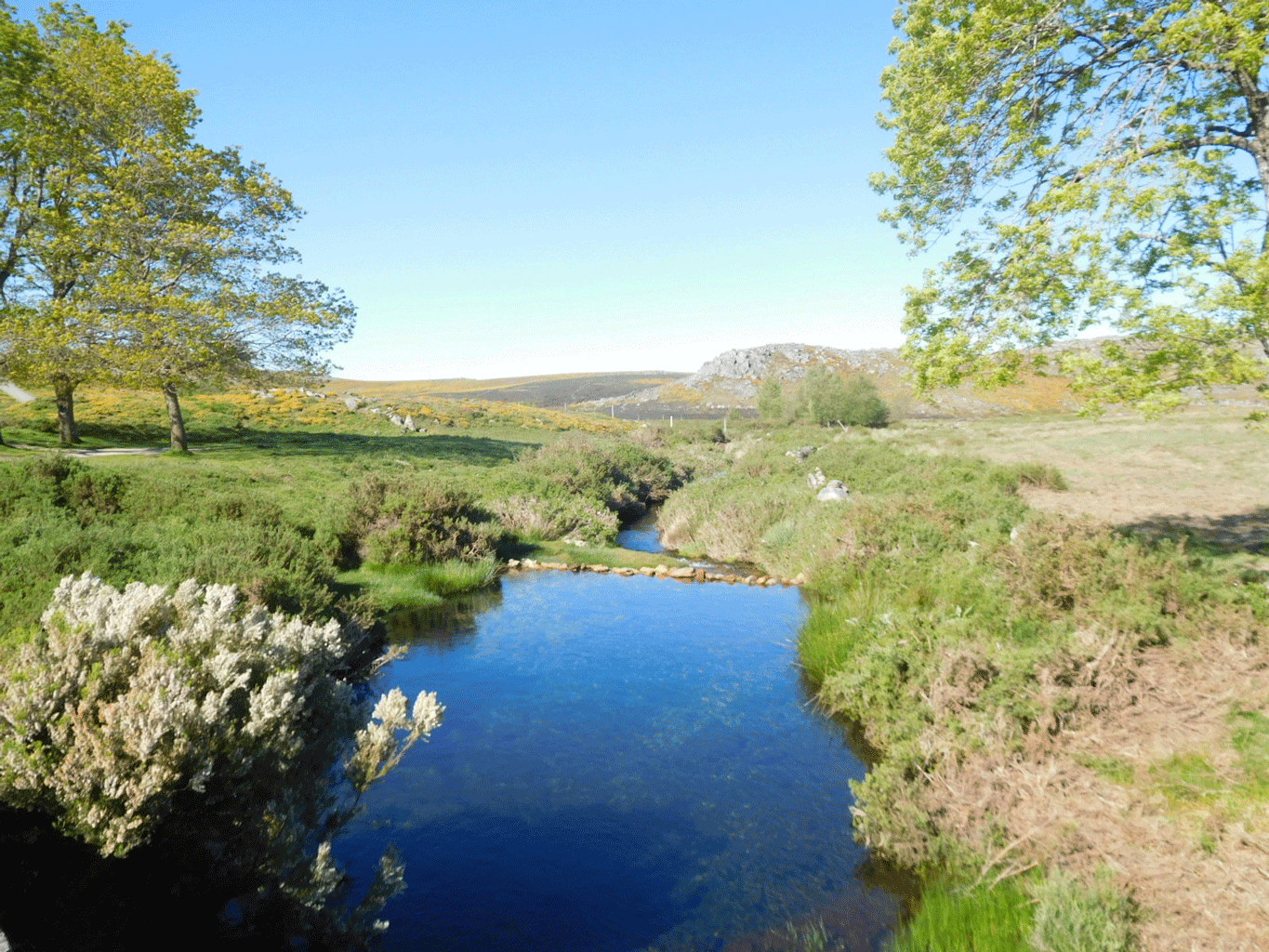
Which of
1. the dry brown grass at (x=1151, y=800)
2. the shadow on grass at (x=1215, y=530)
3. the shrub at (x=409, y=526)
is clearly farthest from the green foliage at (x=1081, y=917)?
the shrub at (x=409, y=526)

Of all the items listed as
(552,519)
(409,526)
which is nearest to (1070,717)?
(409,526)

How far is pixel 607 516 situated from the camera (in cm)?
1945

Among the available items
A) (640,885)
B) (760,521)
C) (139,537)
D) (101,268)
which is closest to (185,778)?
(640,885)

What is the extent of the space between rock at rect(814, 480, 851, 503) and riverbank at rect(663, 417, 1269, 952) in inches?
233

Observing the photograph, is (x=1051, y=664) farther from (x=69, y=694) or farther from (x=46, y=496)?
(x=46, y=496)

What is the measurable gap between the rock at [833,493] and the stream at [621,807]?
7592mm

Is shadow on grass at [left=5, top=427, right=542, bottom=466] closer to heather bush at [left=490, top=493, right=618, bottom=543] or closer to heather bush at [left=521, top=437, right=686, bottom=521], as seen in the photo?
heather bush at [left=521, top=437, right=686, bottom=521]

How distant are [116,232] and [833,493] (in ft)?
84.9

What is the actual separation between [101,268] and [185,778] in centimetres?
2823

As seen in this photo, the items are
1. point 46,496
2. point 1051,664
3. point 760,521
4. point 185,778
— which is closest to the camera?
point 185,778

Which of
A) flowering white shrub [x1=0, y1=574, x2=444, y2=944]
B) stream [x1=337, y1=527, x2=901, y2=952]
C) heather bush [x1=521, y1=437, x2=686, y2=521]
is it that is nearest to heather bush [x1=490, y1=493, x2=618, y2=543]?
heather bush [x1=521, y1=437, x2=686, y2=521]

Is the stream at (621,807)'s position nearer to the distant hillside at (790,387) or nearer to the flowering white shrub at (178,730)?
the flowering white shrub at (178,730)

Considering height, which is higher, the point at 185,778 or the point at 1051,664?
the point at 185,778

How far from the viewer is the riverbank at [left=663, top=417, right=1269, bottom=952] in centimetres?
424
